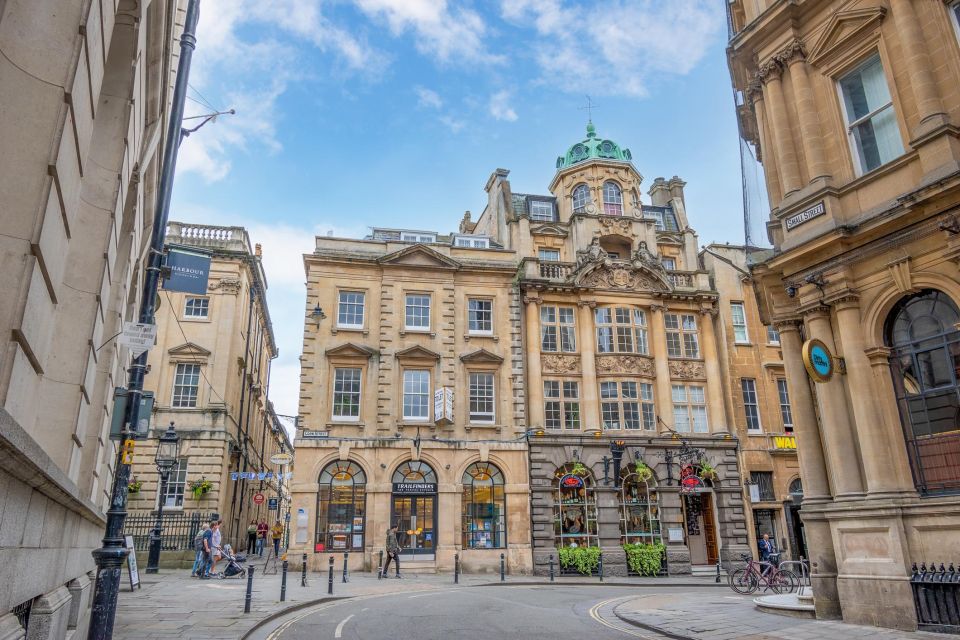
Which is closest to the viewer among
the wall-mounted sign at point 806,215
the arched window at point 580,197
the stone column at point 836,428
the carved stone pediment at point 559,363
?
the stone column at point 836,428

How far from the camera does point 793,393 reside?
574 inches

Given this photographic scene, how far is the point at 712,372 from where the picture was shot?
32.9m

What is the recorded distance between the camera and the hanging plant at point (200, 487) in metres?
29.1

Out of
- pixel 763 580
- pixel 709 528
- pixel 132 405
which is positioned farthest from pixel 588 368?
pixel 132 405

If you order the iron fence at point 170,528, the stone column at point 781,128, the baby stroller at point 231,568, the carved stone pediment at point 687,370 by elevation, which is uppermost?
the stone column at point 781,128

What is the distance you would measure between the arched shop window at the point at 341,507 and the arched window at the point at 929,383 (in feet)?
70.4

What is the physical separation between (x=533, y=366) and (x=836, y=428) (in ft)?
62.1

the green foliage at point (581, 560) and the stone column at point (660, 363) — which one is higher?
the stone column at point (660, 363)

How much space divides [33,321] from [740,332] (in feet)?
113

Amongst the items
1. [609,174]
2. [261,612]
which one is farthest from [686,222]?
[261,612]

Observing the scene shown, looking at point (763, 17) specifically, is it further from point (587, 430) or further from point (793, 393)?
point (587, 430)

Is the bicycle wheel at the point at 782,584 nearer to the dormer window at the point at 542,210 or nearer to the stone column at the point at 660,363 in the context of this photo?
the stone column at the point at 660,363

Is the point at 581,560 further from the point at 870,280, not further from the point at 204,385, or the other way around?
the point at 204,385

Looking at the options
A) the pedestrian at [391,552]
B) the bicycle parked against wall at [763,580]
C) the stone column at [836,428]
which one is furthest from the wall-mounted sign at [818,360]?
the pedestrian at [391,552]
